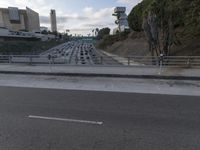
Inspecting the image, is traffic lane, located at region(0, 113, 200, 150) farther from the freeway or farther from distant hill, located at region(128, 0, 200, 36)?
distant hill, located at region(128, 0, 200, 36)

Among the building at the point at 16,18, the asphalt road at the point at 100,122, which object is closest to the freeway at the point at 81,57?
the asphalt road at the point at 100,122

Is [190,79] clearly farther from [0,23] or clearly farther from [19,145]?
[0,23]

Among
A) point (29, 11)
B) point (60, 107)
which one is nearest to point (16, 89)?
point (60, 107)

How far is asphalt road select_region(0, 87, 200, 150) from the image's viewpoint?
494 centimetres

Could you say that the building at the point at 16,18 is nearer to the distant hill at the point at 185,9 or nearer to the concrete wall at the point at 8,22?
the concrete wall at the point at 8,22

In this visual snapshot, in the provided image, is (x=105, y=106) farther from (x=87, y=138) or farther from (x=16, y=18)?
(x=16, y=18)

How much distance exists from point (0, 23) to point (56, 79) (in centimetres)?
16634

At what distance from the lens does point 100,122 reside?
623 centimetres

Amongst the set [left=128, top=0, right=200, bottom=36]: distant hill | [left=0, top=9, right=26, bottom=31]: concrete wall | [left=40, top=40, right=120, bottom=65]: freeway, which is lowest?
[left=40, top=40, right=120, bottom=65]: freeway

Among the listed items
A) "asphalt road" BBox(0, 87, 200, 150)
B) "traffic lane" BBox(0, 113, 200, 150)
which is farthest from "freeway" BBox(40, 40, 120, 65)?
"traffic lane" BBox(0, 113, 200, 150)

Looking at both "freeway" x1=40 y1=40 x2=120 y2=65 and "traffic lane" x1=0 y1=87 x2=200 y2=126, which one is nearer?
"traffic lane" x1=0 y1=87 x2=200 y2=126

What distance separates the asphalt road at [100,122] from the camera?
4.94 metres

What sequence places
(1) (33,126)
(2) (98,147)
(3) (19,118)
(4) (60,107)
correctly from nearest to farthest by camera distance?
1. (2) (98,147)
2. (1) (33,126)
3. (3) (19,118)
4. (4) (60,107)

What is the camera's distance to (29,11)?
188250 mm
